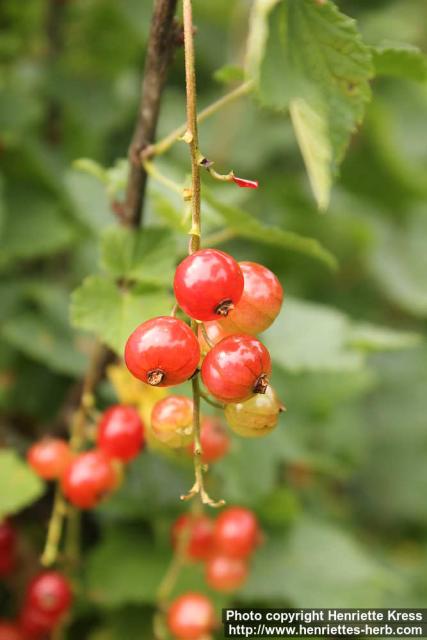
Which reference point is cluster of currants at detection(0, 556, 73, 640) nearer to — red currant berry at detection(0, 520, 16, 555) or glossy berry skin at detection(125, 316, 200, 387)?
red currant berry at detection(0, 520, 16, 555)

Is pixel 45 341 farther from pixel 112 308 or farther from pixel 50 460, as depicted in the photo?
pixel 112 308

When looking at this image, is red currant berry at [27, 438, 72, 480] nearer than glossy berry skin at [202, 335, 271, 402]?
No

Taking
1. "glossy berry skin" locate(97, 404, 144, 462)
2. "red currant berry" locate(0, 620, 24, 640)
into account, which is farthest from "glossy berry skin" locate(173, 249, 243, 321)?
"red currant berry" locate(0, 620, 24, 640)

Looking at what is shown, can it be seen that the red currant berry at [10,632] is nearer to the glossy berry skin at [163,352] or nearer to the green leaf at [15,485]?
the green leaf at [15,485]

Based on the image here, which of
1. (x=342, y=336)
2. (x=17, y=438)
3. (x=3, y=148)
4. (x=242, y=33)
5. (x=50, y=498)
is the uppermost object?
(x=242, y=33)

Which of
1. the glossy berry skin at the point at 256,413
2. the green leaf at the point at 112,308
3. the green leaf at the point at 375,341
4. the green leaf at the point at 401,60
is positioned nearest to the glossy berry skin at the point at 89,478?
the green leaf at the point at 112,308

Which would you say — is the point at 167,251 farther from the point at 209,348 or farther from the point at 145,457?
the point at 145,457

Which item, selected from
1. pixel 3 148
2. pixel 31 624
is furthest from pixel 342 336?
pixel 3 148
